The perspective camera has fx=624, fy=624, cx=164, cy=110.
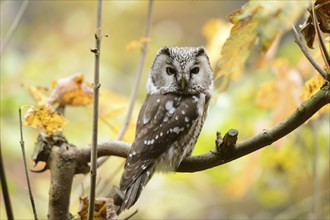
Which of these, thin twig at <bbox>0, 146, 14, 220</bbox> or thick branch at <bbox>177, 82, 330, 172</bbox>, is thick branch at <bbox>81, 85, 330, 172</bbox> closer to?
thick branch at <bbox>177, 82, 330, 172</bbox>

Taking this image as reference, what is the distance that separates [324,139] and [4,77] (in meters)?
2.18

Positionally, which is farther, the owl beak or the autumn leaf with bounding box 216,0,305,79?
the owl beak

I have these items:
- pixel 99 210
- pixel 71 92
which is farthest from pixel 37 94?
pixel 99 210

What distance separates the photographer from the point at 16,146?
4340 mm

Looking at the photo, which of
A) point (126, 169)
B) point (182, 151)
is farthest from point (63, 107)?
point (182, 151)

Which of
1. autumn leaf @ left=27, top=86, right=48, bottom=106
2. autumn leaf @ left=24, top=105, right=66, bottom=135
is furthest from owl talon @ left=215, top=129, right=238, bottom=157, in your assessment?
autumn leaf @ left=27, top=86, right=48, bottom=106

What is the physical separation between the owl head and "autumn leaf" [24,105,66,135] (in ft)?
2.73

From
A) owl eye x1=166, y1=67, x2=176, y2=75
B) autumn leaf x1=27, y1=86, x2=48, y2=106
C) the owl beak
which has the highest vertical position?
owl eye x1=166, y1=67, x2=176, y2=75

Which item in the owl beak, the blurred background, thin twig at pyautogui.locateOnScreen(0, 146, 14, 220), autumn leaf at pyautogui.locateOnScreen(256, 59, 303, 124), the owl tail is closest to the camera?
thin twig at pyautogui.locateOnScreen(0, 146, 14, 220)

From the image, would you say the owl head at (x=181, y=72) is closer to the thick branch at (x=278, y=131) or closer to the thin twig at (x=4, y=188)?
the thick branch at (x=278, y=131)

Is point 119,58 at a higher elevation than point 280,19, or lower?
higher

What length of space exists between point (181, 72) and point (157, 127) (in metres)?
0.30

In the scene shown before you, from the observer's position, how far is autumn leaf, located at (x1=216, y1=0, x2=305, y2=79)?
1917 millimetres

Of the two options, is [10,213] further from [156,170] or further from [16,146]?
[16,146]
